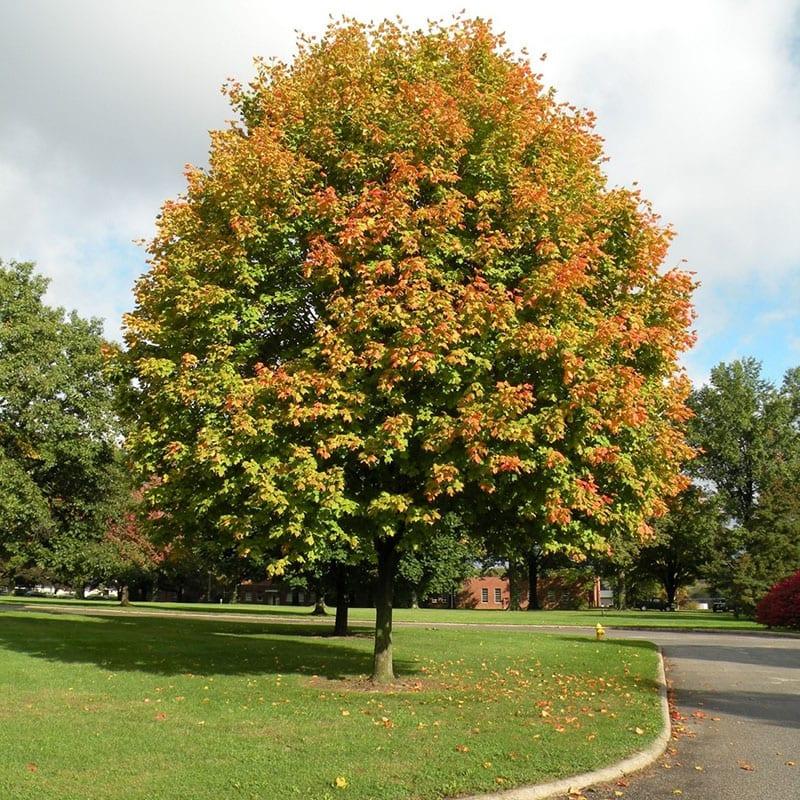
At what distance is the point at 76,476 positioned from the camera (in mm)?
31094

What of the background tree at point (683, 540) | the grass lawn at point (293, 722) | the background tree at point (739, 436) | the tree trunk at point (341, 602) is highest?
the background tree at point (739, 436)

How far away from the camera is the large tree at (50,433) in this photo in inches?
1138

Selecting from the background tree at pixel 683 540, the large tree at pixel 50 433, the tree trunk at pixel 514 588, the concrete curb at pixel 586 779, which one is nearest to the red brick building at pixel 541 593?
the background tree at pixel 683 540

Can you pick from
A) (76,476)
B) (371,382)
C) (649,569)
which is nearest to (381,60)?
(371,382)

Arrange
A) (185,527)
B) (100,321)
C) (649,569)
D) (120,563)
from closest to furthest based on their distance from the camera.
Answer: (185,527) < (120,563) < (100,321) < (649,569)

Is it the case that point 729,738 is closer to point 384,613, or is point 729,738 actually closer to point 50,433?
point 384,613

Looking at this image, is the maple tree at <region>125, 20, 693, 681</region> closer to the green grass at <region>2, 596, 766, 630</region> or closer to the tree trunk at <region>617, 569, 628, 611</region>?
the green grass at <region>2, 596, 766, 630</region>

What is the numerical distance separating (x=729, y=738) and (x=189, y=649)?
42.7 feet

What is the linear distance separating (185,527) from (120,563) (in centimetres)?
1975

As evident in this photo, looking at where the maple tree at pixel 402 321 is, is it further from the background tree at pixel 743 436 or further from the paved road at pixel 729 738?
the background tree at pixel 743 436

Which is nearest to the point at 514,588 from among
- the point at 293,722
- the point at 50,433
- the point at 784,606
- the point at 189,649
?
the point at 784,606

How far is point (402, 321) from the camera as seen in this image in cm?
1050

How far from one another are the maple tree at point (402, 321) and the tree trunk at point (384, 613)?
53 mm

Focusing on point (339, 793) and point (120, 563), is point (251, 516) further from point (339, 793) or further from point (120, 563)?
point (120, 563)
